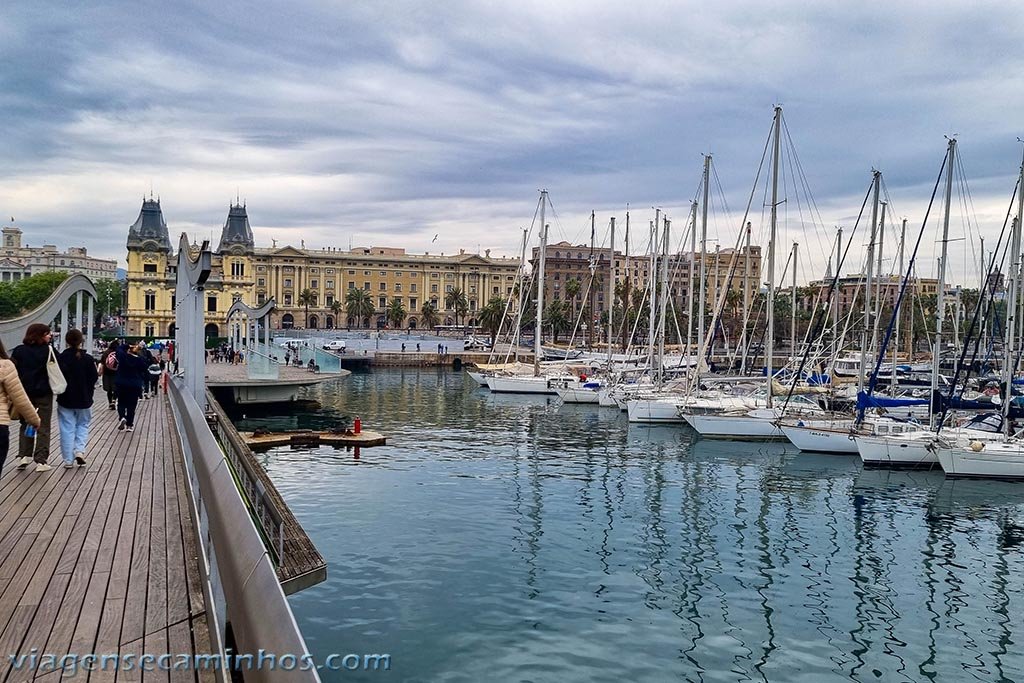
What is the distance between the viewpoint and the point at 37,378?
10.7 m

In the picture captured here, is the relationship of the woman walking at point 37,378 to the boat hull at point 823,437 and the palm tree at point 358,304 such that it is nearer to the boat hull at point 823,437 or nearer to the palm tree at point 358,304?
the boat hull at point 823,437

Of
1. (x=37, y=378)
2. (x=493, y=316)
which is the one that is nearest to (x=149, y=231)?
(x=493, y=316)

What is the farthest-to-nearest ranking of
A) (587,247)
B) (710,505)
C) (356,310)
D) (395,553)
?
(587,247)
(356,310)
(710,505)
(395,553)

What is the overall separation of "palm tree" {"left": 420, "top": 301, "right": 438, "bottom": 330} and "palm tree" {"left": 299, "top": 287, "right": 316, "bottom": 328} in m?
19.2

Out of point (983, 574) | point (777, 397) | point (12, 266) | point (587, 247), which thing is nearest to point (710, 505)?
point (983, 574)

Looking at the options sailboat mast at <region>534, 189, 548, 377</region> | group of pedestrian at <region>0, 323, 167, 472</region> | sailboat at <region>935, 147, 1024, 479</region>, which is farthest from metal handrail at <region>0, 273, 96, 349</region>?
sailboat mast at <region>534, 189, 548, 377</region>

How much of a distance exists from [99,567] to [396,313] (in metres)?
135

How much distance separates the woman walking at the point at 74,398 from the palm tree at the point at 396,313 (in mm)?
129375

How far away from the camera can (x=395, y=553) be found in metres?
17.3

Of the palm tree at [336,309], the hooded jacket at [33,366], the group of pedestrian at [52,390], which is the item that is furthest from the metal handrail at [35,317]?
the palm tree at [336,309]

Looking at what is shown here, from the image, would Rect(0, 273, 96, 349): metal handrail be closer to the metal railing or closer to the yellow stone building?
the metal railing

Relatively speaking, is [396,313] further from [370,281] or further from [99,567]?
[99,567]

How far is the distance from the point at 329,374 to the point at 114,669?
41513mm

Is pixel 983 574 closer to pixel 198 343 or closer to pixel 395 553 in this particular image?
pixel 395 553
